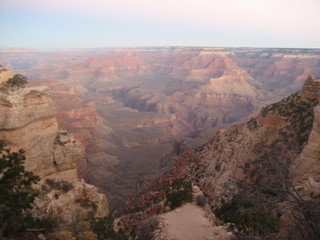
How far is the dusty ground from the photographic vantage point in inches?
543

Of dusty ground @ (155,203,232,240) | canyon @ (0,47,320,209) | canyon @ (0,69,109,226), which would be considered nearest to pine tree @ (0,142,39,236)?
canyon @ (0,69,109,226)

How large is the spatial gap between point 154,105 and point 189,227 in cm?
10694

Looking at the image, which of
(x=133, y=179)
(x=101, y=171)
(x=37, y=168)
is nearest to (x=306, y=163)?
(x=37, y=168)

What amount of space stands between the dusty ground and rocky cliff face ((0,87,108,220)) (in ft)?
21.2

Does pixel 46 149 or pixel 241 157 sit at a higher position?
pixel 46 149

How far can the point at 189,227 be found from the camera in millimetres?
15086

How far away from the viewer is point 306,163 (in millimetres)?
17297

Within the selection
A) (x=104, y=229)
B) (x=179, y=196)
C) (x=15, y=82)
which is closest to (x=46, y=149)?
(x=15, y=82)

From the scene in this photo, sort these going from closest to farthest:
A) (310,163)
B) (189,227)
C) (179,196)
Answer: (189,227) < (310,163) < (179,196)

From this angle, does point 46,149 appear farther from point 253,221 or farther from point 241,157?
point 241,157

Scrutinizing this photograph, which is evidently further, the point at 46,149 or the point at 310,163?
the point at 46,149

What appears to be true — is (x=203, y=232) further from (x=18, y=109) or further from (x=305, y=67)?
(x=305, y=67)

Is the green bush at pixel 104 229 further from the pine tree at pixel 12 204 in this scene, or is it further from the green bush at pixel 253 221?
the green bush at pixel 253 221

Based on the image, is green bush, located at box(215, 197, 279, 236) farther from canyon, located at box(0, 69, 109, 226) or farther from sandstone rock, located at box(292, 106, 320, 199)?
canyon, located at box(0, 69, 109, 226)
